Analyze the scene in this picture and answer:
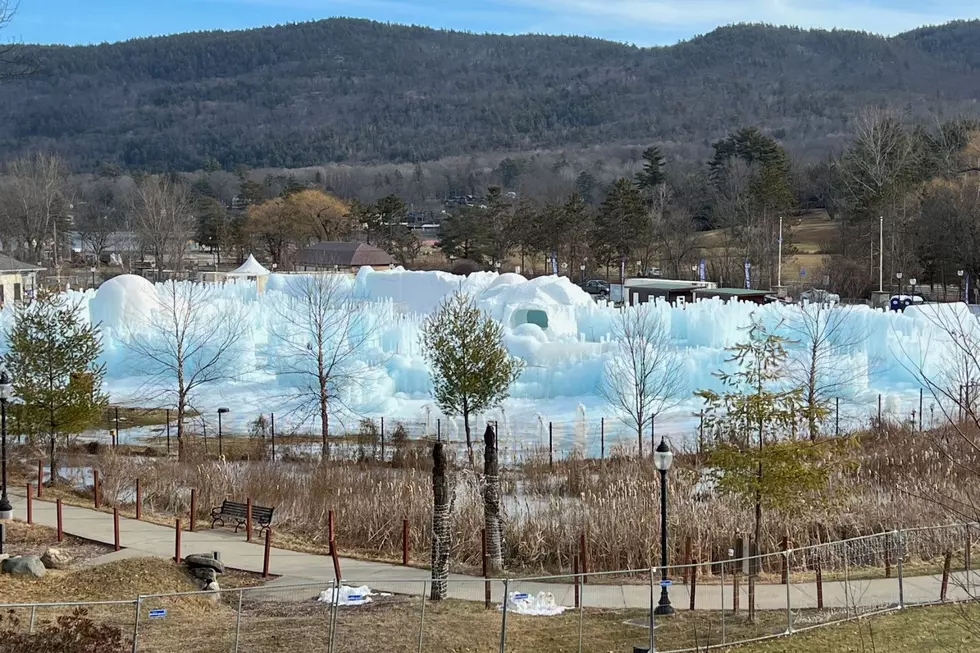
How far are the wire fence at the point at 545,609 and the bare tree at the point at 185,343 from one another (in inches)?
905

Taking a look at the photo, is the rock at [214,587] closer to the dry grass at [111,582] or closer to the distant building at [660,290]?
the dry grass at [111,582]

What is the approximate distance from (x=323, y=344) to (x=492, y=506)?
75.5 ft

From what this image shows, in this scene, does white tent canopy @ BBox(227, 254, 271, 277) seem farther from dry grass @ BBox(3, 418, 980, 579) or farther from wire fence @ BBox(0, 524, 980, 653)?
wire fence @ BBox(0, 524, 980, 653)

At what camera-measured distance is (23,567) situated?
16.7 m

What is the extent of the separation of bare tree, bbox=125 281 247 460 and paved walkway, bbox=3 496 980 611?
1832 centimetres

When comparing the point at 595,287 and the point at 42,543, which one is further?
the point at 595,287

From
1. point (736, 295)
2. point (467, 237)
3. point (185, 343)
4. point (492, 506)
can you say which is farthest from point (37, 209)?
point (492, 506)

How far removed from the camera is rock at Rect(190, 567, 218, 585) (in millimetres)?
16812

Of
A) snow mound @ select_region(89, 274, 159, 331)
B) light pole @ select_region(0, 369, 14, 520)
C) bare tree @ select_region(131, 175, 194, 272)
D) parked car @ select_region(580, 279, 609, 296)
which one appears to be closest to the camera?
light pole @ select_region(0, 369, 14, 520)

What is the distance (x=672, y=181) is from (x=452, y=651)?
11338 cm

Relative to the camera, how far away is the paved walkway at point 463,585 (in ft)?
50.5

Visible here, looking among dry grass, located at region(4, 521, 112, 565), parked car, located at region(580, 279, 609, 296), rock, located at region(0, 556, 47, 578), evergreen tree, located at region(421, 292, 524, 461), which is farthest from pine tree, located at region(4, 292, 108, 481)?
parked car, located at region(580, 279, 609, 296)

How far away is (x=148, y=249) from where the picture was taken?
96.5 meters

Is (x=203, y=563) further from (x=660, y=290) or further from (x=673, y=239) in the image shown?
(x=673, y=239)
